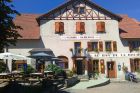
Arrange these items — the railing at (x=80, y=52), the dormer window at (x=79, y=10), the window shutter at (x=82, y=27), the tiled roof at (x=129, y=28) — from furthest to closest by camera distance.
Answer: the tiled roof at (x=129, y=28)
the dormer window at (x=79, y=10)
the window shutter at (x=82, y=27)
the railing at (x=80, y=52)

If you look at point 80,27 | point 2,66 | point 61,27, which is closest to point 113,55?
point 80,27

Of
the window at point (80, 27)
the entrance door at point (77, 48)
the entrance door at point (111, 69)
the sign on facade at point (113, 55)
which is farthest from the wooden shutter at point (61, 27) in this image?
the entrance door at point (111, 69)

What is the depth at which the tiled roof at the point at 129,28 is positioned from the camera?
3622 centimetres

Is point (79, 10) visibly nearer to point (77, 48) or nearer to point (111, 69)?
point (77, 48)

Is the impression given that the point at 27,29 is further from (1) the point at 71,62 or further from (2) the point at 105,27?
(2) the point at 105,27

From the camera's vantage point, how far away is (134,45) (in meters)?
36.4

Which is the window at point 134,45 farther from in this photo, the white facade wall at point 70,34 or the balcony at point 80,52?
the balcony at point 80,52

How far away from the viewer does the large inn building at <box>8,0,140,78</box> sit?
35.2 meters

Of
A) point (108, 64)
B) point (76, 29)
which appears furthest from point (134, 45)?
point (76, 29)

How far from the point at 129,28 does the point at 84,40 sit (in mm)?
6245

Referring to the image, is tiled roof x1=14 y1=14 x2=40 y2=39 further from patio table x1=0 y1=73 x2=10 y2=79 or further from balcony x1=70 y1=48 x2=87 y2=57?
patio table x1=0 y1=73 x2=10 y2=79

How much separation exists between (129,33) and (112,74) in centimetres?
519

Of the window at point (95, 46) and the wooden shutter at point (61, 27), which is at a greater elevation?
the wooden shutter at point (61, 27)

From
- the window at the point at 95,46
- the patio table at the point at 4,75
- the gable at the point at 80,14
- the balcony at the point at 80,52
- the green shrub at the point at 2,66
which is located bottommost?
the patio table at the point at 4,75
